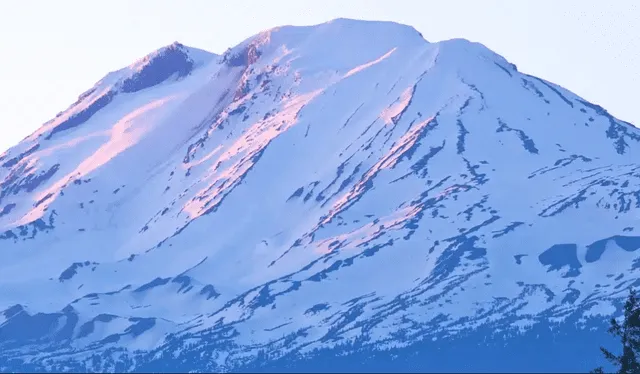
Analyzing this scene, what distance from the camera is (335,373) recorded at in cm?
18838

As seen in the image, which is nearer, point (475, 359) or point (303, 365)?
point (475, 359)

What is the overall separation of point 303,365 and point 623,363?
145314 mm

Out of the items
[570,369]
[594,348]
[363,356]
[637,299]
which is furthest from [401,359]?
[637,299]

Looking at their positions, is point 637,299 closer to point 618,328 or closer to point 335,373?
point 618,328

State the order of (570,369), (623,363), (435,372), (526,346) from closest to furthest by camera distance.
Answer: (623,363) → (570,369) → (435,372) → (526,346)

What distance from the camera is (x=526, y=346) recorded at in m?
189

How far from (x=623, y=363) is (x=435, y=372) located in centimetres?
12314

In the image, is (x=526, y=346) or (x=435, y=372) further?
(x=526, y=346)

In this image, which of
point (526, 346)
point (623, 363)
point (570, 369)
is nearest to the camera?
point (623, 363)

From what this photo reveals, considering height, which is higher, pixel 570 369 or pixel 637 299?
pixel 637 299

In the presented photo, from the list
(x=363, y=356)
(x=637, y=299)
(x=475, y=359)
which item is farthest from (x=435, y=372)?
(x=637, y=299)

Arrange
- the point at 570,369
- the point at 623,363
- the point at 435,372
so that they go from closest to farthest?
the point at 623,363, the point at 570,369, the point at 435,372

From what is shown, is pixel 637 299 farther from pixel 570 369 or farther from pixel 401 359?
pixel 401 359

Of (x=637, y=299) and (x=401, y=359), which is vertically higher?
(x=637, y=299)
